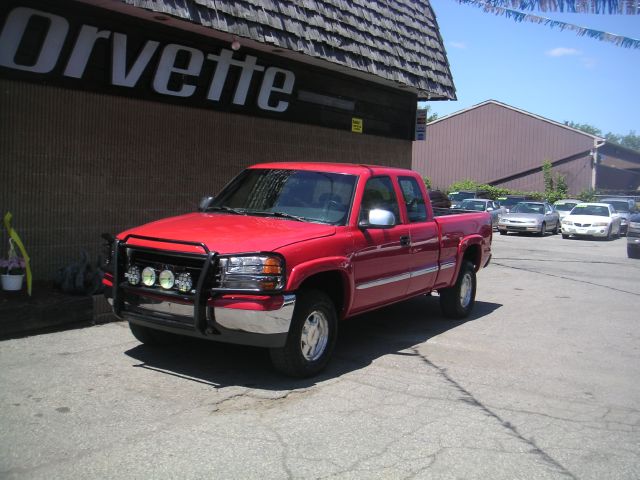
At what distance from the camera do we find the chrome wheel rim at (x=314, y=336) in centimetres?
544

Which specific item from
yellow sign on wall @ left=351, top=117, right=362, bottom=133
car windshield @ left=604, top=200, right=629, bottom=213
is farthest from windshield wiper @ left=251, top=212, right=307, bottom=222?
car windshield @ left=604, top=200, right=629, bottom=213

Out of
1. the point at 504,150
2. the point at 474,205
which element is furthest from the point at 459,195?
the point at 504,150

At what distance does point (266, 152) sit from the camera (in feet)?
35.6

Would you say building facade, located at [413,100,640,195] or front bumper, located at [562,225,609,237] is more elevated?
building facade, located at [413,100,640,195]

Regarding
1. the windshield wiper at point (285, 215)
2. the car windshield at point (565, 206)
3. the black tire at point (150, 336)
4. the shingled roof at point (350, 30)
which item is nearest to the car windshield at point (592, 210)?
the car windshield at point (565, 206)

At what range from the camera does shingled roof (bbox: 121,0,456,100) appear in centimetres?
847

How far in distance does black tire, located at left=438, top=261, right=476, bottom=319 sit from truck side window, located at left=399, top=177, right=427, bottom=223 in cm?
133

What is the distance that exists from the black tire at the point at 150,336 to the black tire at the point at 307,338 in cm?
140

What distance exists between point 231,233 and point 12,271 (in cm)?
298

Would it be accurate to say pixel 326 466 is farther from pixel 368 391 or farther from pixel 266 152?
pixel 266 152

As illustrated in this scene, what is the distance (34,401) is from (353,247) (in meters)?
2.88

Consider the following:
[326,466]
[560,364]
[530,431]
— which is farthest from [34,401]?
[560,364]

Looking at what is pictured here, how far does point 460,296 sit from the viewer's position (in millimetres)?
8328

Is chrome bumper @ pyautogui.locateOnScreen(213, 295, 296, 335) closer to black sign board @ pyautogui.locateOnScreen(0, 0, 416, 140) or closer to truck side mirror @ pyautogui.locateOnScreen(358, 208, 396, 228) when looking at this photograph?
truck side mirror @ pyautogui.locateOnScreen(358, 208, 396, 228)
